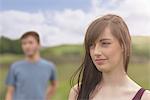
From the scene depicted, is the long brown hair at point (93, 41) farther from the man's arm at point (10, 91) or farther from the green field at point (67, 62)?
the green field at point (67, 62)

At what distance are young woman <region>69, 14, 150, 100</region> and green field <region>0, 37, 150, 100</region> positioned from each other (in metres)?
2.71

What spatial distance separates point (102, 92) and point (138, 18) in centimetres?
256

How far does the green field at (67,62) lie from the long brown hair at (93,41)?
271cm

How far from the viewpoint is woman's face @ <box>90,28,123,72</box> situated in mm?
1368

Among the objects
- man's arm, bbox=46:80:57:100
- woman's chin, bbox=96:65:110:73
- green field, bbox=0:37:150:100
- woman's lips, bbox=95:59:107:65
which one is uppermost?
woman's lips, bbox=95:59:107:65

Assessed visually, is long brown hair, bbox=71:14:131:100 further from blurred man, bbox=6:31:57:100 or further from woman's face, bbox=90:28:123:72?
blurred man, bbox=6:31:57:100

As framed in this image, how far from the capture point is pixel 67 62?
4.46 meters

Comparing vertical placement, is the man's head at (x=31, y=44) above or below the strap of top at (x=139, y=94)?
above

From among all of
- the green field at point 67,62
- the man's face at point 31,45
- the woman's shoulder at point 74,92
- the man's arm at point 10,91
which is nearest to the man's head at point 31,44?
the man's face at point 31,45

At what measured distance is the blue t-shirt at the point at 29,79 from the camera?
11.6ft

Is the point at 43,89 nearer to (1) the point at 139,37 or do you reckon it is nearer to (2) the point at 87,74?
(1) the point at 139,37

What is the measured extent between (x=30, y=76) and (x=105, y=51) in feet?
7.33

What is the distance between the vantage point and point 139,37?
4.04m

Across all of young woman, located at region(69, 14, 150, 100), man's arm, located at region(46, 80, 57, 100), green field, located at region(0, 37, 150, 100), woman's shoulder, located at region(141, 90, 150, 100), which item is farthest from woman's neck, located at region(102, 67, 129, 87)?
green field, located at region(0, 37, 150, 100)
